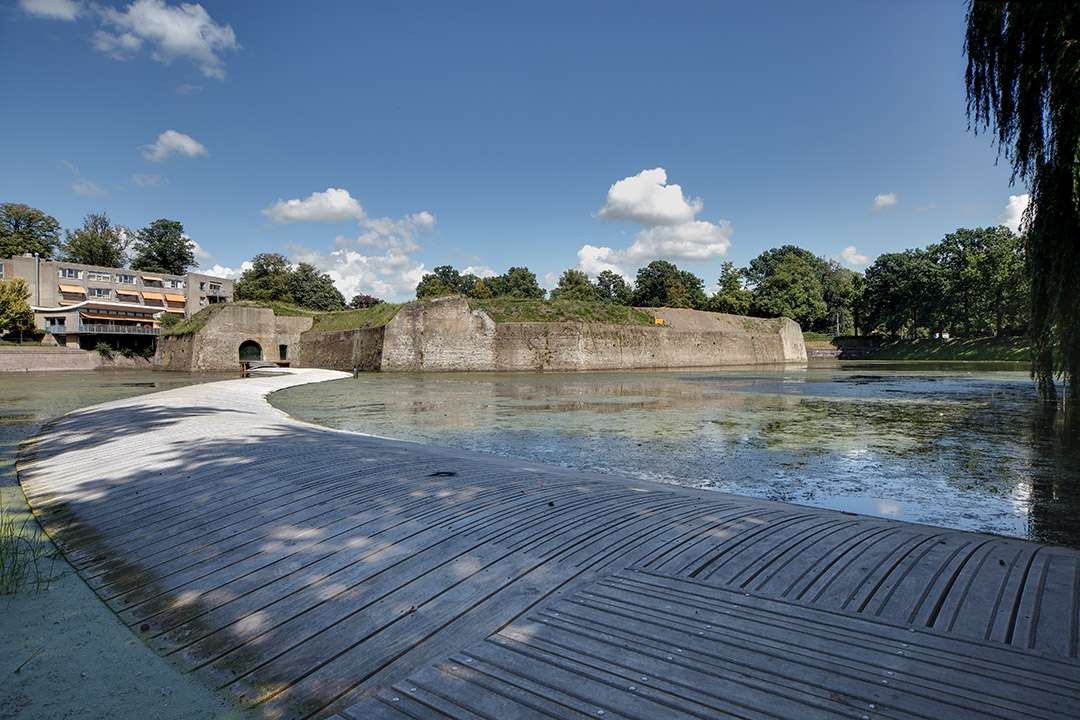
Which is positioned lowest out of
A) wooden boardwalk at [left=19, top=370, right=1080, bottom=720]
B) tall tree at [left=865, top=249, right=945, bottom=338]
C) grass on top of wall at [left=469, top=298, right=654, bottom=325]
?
wooden boardwalk at [left=19, top=370, right=1080, bottom=720]

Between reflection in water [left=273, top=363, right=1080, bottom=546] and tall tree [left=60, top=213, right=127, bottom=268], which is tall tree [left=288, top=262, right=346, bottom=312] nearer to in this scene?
tall tree [left=60, top=213, right=127, bottom=268]

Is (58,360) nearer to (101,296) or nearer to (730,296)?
(101,296)

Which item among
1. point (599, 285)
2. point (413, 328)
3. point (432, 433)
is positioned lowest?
point (432, 433)

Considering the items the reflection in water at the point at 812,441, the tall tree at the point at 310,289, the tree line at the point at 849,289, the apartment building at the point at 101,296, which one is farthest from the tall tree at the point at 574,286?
the reflection in water at the point at 812,441

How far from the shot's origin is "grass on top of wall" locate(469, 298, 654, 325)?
1438 inches

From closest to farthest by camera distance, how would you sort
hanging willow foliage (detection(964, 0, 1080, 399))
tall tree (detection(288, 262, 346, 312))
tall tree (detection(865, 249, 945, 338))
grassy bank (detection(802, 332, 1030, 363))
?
1. hanging willow foliage (detection(964, 0, 1080, 399))
2. grassy bank (detection(802, 332, 1030, 363))
3. tall tree (detection(865, 249, 945, 338))
4. tall tree (detection(288, 262, 346, 312))

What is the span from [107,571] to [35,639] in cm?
80

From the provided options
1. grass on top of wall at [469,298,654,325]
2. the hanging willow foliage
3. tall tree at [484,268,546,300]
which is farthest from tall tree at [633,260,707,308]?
the hanging willow foliage

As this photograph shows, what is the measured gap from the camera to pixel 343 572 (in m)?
3.04

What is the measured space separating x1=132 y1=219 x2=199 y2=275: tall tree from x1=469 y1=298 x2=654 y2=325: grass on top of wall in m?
56.4

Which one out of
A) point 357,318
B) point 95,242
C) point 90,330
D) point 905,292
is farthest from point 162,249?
point 905,292

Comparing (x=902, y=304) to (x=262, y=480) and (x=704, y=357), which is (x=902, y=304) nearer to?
(x=704, y=357)

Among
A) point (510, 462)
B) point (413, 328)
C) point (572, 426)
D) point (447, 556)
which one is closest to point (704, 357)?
point (413, 328)

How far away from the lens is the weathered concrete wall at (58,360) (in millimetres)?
34781
